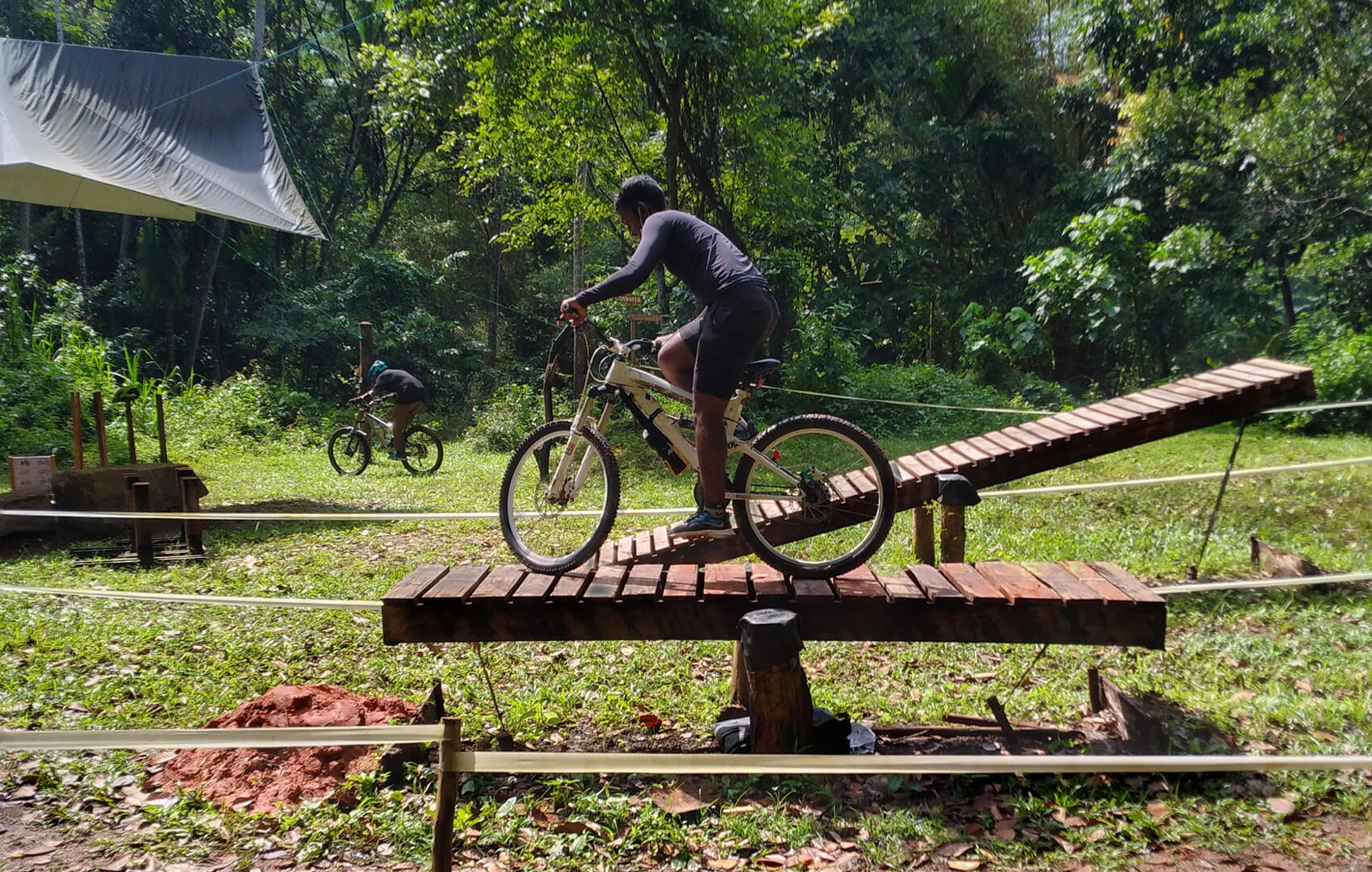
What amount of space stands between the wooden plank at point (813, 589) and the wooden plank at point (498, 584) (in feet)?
3.72

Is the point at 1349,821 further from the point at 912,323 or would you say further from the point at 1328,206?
the point at 912,323

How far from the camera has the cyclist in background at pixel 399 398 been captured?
11.1 m

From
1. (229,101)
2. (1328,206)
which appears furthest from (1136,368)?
(229,101)

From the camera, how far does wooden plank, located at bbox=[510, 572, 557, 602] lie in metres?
3.41

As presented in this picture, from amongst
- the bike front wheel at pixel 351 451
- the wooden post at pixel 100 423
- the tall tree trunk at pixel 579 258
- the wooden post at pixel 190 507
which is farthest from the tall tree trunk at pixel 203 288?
the wooden post at pixel 190 507

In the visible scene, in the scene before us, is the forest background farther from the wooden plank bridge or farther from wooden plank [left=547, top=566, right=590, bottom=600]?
wooden plank [left=547, top=566, right=590, bottom=600]

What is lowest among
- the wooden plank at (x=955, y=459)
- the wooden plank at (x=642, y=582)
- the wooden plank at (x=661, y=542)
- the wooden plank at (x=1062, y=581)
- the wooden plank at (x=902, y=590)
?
the wooden plank at (x=1062, y=581)

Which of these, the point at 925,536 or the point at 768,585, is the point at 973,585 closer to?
the point at 768,585

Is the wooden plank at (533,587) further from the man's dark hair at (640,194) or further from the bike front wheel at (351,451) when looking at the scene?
the bike front wheel at (351,451)

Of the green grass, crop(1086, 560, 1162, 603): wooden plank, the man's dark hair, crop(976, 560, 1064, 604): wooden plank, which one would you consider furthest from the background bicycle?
crop(1086, 560, 1162, 603): wooden plank

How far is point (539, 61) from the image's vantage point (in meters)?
10.8

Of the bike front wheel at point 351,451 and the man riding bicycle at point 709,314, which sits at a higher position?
the man riding bicycle at point 709,314

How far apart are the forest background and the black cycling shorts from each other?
764 centimetres

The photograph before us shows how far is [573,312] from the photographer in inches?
141
